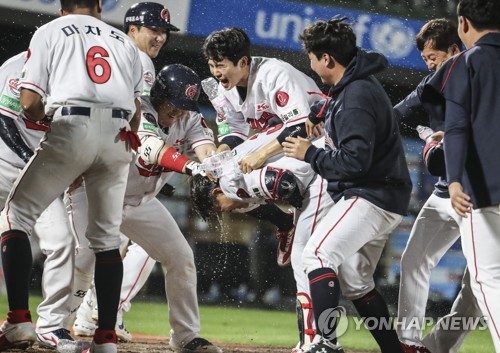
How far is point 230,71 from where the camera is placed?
4.93 m

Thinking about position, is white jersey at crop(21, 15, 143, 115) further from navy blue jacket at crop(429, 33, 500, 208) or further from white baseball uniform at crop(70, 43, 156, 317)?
navy blue jacket at crop(429, 33, 500, 208)

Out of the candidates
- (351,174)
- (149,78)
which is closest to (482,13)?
(351,174)

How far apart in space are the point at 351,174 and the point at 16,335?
1770mm

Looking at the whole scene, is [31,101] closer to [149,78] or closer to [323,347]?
[149,78]

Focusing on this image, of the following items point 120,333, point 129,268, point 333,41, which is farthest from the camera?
point 129,268

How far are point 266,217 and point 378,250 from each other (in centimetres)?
125

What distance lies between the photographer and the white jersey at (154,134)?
5.01m

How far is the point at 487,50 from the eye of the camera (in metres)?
3.60

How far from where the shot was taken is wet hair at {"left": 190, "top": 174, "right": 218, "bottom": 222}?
5352 millimetres

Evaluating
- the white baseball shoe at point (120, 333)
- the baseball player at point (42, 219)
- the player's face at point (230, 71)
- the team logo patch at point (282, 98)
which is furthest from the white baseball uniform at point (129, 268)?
the team logo patch at point (282, 98)

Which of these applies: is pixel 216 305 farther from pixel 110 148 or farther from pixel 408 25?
pixel 110 148

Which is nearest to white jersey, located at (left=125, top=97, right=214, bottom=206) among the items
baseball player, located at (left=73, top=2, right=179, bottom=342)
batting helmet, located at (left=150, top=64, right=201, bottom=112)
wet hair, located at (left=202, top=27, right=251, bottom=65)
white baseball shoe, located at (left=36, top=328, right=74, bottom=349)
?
batting helmet, located at (left=150, top=64, right=201, bottom=112)

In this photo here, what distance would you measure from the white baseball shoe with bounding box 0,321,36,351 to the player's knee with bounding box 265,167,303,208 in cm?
152

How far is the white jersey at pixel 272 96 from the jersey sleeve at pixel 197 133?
7.4 inches
